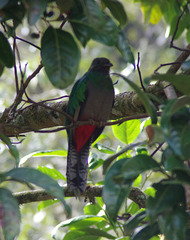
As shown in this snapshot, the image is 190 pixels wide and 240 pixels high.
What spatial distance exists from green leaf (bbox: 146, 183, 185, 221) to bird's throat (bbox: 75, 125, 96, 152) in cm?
185

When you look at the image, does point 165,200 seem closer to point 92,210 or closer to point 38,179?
point 38,179

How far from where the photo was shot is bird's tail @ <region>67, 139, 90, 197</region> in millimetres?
2691

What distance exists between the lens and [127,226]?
5.25 ft

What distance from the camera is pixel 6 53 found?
1.63 metres

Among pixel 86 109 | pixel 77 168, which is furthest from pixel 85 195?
pixel 86 109

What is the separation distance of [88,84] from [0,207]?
7.24 feet

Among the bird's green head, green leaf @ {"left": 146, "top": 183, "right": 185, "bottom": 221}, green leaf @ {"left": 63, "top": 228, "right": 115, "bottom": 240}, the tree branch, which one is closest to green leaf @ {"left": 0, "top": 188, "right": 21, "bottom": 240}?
green leaf @ {"left": 146, "top": 183, "right": 185, "bottom": 221}

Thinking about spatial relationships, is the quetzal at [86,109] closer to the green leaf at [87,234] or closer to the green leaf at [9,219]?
the green leaf at [87,234]

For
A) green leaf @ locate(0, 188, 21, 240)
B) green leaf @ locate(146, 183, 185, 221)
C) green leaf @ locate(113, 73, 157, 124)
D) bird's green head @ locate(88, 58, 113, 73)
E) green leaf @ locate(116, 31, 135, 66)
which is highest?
green leaf @ locate(116, 31, 135, 66)

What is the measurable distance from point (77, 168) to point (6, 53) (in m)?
1.40

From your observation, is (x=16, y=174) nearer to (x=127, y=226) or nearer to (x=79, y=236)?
(x=127, y=226)

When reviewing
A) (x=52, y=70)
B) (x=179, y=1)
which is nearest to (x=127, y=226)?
(x=52, y=70)

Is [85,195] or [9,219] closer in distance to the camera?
[9,219]

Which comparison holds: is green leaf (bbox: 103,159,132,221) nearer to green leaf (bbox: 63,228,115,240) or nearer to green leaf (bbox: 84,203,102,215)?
green leaf (bbox: 63,228,115,240)
